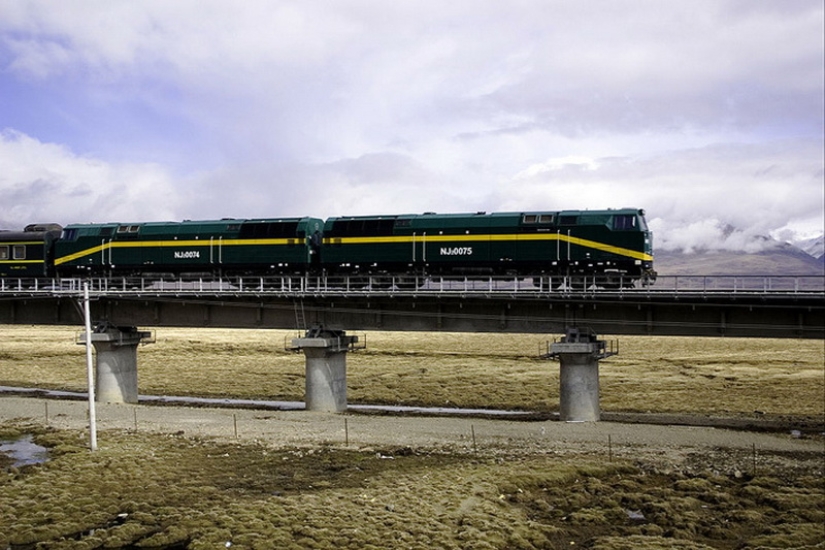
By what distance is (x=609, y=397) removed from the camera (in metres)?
59.8

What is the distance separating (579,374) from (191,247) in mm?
29968

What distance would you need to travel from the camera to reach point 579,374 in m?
47.2

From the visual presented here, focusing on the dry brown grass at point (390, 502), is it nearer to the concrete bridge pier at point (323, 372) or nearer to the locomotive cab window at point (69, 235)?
the concrete bridge pier at point (323, 372)

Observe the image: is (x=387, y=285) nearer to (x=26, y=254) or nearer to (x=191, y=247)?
(x=191, y=247)

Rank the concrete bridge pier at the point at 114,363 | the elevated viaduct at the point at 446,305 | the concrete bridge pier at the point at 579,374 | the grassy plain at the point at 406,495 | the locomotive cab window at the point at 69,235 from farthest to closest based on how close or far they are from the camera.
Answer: the locomotive cab window at the point at 69,235 < the concrete bridge pier at the point at 114,363 < the concrete bridge pier at the point at 579,374 < the elevated viaduct at the point at 446,305 < the grassy plain at the point at 406,495

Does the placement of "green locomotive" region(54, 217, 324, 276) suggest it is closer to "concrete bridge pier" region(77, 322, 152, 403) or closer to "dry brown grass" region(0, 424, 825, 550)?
"concrete bridge pier" region(77, 322, 152, 403)

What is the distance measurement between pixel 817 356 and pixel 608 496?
→ 186 ft

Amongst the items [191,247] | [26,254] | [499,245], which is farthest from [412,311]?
[26,254]

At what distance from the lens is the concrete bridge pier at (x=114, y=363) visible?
5647cm

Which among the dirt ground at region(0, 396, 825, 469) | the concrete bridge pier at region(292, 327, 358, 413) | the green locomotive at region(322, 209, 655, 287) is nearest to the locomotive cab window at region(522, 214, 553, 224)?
the green locomotive at region(322, 209, 655, 287)

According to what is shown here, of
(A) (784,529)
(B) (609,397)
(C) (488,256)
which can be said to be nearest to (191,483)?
(A) (784,529)

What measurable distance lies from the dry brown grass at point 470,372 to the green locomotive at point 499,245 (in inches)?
418

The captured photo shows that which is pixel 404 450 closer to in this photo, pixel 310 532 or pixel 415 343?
pixel 310 532

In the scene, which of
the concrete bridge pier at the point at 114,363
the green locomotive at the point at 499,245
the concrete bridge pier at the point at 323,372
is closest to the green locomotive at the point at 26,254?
the concrete bridge pier at the point at 114,363
